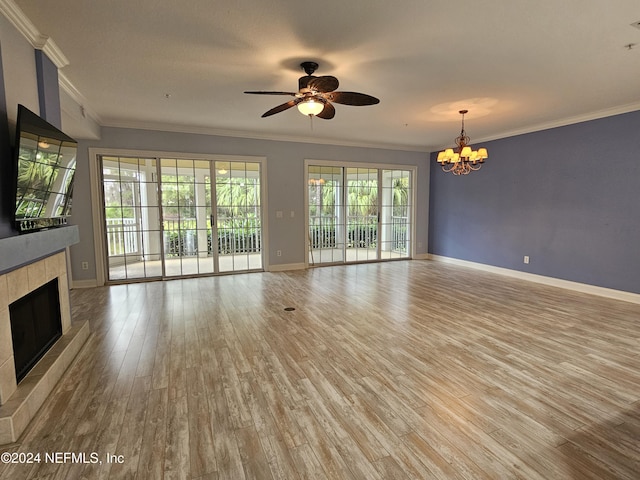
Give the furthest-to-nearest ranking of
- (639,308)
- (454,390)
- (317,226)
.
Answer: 1. (317,226)
2. (639,308)
3. (454,390)

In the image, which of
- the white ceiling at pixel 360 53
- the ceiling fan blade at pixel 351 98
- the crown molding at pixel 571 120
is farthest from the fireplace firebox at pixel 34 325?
the crown molding at pixel 571 120

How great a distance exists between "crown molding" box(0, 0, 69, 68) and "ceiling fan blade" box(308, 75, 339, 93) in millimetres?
2167

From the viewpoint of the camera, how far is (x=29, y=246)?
2.15 metres

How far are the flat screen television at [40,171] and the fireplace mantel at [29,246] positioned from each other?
9cm

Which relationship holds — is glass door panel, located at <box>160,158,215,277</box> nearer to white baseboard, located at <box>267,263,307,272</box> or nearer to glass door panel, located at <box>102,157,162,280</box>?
glass door panel, located at <box>102,157,162,280</box>

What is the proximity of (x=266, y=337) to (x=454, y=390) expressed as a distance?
5.94 ft

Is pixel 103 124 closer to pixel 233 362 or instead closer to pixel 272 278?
pixel 272 278

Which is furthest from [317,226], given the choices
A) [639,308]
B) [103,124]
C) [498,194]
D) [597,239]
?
[639,308]

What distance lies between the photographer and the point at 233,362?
8.89 ft

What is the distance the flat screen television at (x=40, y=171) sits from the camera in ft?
6.75

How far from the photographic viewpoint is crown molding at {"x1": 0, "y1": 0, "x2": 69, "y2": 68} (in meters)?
2.15

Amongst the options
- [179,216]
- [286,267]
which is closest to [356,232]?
[286,267]

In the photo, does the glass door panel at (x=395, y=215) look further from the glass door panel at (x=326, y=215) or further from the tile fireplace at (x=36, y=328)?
the tile fireplace at (x=36, y=328)

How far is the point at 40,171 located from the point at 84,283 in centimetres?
367
